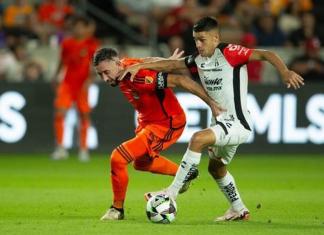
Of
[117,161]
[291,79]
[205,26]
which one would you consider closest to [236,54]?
[205,26]

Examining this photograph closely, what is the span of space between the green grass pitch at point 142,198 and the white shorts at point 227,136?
0.71 metres

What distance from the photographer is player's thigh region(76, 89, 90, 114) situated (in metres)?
17.6

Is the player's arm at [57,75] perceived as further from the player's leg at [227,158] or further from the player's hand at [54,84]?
the player's leg at [227,158]

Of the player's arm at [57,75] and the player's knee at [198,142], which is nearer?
the player's knee at [198,142]

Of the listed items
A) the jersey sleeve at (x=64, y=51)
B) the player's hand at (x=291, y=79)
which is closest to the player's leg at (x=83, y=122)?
the jersey sleeve at (x=64, y=51)

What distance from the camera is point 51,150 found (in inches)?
732

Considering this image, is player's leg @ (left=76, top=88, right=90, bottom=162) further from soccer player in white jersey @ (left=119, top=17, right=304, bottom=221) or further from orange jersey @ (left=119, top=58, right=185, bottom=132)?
soccer player in white jersey @ (left=119, top=17, right=304, bottom=221)

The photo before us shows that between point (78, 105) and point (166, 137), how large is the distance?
772cm

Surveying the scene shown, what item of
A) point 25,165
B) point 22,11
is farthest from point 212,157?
point 22,11

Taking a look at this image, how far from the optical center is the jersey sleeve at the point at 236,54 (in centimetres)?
932

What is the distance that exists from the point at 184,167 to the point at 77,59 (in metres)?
8.83

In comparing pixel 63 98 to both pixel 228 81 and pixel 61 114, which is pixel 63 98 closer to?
pixel 61 114

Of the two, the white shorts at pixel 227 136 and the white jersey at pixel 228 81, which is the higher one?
the white jersey at pixel 228 81

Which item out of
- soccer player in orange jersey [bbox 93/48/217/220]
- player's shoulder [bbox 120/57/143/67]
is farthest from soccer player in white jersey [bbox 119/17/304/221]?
player's shoulder [bbox 120/57/143/67]
